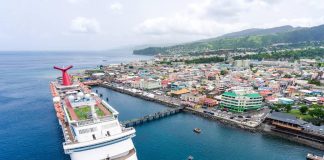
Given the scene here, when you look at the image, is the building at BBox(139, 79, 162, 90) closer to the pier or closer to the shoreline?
the shoreline

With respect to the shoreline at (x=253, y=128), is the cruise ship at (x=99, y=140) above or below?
above

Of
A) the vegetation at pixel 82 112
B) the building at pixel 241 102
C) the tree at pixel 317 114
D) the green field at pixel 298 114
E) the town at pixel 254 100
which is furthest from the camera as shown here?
the building at pixel 241 102

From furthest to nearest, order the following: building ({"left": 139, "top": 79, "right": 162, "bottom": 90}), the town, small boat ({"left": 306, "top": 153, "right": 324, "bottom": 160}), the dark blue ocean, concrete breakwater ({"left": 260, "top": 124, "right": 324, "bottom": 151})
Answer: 1. building ({"left": 139, "top": 79, "right": 162, "bottom": 90})
2. the town
3. concrete breakwater ({"left": 260, "top": 124, "right": 324, "bottom": 151})
4. the dark blue ocean
5. small boat ({"left": 306, "top": 153, "right": 324, "bottom": 160})

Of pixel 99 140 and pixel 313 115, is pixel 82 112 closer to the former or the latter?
pixel 99 140

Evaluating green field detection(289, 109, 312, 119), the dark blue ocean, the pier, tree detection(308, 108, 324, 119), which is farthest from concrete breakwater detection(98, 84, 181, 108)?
tree detection(308, 108, 324, 119)

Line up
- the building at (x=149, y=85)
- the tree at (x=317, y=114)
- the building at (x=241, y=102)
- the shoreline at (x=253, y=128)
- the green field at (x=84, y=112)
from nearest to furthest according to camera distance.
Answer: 1. the green field at (x=84, y=112)
2. the shoreline at (x=253, y=128)
3. the tree at (x=317, y=114)
4. the building at (x=241, y=102)
5. the building at (x=149, y=85)

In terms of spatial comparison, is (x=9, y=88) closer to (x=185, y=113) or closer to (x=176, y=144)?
(x=185, y=113)

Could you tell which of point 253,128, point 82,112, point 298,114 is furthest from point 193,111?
point 82,112

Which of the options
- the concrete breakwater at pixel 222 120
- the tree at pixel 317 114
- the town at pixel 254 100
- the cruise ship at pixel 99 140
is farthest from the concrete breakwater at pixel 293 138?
the cruise ship at pixel 99 140

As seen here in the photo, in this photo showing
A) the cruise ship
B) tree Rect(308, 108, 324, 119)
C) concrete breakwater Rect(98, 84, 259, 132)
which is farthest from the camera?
concrete breakwater Rect(98, 84, 259, 132)

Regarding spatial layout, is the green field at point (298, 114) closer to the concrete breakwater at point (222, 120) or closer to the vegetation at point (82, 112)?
the concrete breakwater at point (222, 120)

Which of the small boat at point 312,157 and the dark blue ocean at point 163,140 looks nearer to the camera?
the small boat at point 312,157
